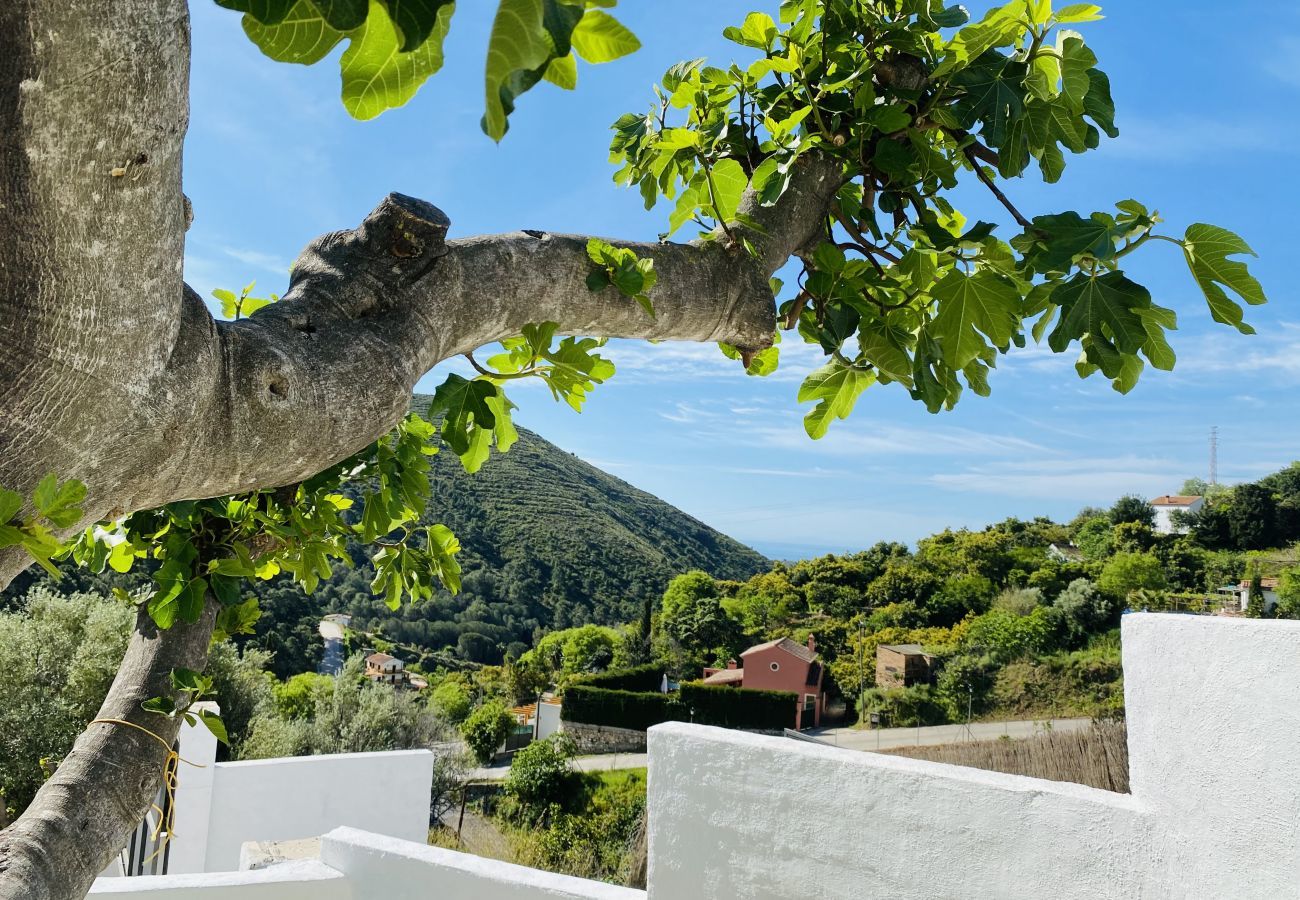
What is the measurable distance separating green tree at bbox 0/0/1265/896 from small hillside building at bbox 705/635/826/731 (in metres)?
29.2

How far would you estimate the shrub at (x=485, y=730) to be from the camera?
25250 millimetres

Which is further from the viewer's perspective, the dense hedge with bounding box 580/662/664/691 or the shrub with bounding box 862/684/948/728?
the shrub with bounding box 862/684/948/728

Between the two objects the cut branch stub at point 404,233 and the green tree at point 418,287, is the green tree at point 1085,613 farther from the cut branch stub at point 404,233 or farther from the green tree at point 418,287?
the cut branch stub at point 404,233

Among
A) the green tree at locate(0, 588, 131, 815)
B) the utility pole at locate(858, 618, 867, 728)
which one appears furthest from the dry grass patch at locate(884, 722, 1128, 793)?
the utility pole at locate(858, 618, 867, 728)

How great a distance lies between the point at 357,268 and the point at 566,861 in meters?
20.4

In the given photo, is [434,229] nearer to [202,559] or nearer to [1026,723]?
[202,559]

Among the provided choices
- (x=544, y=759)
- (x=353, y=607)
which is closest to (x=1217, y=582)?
(x=544, y=759)

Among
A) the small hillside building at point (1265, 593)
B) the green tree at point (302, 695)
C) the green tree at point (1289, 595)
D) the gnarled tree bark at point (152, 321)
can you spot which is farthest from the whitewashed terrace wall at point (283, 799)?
the small hillside building at point (1265, 593)

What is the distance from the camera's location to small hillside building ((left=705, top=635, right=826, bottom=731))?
30.4 meters

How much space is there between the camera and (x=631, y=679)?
30500 millimetres

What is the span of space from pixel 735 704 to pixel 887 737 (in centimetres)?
532

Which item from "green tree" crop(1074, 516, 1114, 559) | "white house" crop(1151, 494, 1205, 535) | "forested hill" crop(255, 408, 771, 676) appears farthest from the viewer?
"white house" crop(1151, 494, 1205, 535)

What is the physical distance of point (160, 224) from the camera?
0.79 meters

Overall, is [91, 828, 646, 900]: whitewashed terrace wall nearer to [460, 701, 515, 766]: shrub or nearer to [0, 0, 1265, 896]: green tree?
[0, 0, 1265, 896]: green tree
